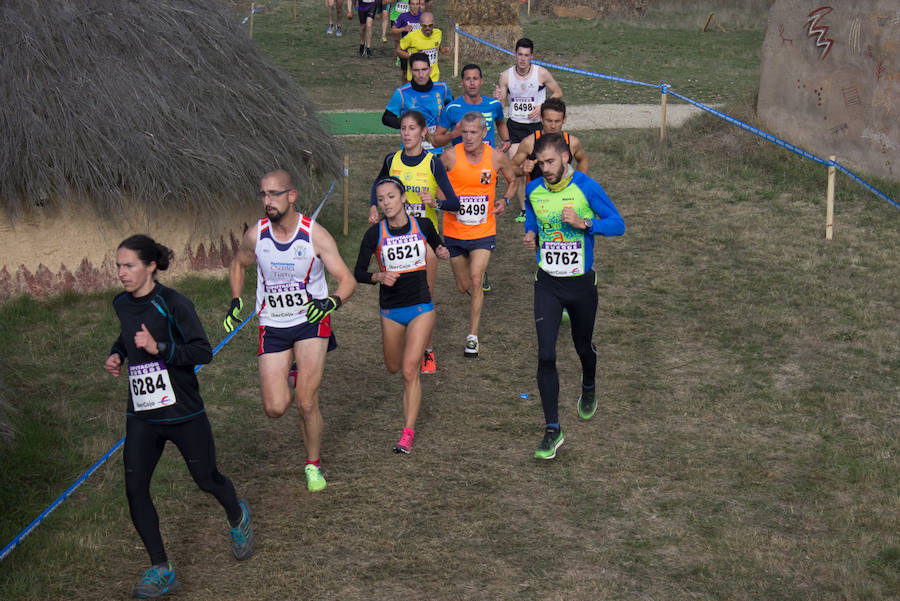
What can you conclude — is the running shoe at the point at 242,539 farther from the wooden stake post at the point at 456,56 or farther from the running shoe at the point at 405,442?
the wooden stake post at the point at 456,56

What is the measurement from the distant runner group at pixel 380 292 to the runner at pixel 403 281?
10mm

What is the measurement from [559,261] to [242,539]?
2830mm

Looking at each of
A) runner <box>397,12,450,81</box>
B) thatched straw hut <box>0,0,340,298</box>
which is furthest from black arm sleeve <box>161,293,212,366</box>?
runner <box>397,12,450,81</box>

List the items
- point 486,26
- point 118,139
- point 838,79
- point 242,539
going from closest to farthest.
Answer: point 242,539 < point 118,139 < point 838,79 < point 486,26

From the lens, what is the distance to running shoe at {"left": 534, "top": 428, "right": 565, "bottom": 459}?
706 cm

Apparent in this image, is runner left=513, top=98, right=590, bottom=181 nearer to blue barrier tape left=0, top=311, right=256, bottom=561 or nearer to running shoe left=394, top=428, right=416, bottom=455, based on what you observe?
running shoe left=394, top=428, right=416, bottom=455

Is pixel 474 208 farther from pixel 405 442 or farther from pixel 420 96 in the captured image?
pixel 405 442

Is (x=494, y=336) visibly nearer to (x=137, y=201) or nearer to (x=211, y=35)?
(x=137, y=201)

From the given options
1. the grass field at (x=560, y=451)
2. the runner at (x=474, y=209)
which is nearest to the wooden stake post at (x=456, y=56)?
the grass field at (x=560, y=451)

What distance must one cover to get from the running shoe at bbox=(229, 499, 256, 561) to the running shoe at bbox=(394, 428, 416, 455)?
157 cm

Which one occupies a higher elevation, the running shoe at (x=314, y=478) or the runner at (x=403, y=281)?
the runner at (x=403, y=281)

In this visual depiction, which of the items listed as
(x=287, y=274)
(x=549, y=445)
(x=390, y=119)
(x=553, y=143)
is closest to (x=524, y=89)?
(x=390, y=119)

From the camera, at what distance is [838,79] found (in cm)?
1353

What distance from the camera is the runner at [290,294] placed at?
20.9 feet
